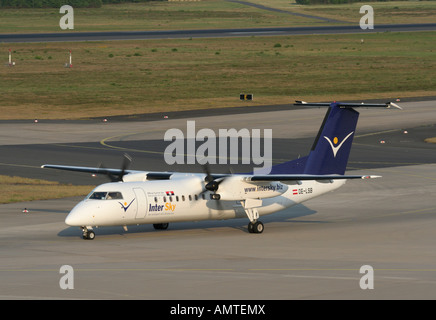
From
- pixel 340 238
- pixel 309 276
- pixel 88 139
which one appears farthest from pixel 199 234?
pixel 88 139

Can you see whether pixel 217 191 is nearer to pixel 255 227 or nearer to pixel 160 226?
pixel 255 227

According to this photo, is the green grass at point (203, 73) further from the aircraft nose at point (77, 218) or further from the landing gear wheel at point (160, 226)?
the aircraft nose at point (77, 218)

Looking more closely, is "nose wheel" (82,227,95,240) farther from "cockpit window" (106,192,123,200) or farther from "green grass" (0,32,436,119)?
"green grass" (0,32,436,119)

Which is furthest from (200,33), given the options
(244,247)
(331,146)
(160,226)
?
(244,247)

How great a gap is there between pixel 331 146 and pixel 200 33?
13437cm

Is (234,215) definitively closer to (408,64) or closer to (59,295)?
(59,295)

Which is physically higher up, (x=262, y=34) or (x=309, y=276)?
(x=262, y=34)

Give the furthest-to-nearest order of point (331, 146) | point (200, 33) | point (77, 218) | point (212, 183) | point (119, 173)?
point (200, 33) < point (331, 146) < point (119, 173) < point (212, 183) < point (77, 218)

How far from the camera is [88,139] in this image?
68812mm

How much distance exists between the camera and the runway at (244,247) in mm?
24750

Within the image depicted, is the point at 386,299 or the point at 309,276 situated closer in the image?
the point at 386,299

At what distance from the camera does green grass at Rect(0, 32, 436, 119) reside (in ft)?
303

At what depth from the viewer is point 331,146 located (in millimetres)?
39031

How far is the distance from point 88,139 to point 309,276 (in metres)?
44.6
